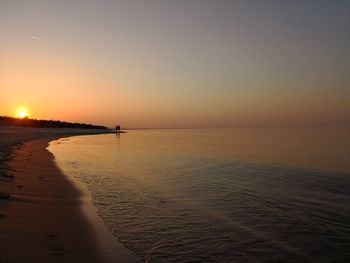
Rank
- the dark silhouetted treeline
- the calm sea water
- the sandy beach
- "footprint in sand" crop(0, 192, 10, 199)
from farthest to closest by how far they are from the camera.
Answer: the dark silhouetted treeline < "footprint in sand" crop(0, 192, 10, 199) < the calm sea water < the sandy beach

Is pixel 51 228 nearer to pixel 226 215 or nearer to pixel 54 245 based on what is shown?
pixel 54 245

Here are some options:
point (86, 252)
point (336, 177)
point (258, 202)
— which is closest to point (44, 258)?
point (86, 252)

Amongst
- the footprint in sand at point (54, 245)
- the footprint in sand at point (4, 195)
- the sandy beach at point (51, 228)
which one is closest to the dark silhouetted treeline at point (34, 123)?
the sandy beach at point (51, 228)

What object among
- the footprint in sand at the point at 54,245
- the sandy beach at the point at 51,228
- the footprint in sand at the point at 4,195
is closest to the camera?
the sandy beach at the point at 51,228

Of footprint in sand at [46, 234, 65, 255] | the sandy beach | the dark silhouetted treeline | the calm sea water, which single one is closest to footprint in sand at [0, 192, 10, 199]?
the sandy beach

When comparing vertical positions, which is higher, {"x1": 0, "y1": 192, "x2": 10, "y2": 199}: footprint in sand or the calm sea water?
{"x1": 0, "y1": 192, "x2": 10, "y2": 199}: footprint in sand

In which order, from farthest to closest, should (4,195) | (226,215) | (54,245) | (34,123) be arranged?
(34,123) → (226,215) → (4,195) → (54,245)

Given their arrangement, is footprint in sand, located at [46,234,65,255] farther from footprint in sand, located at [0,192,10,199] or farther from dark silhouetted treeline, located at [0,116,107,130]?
dark silhouetted treeline, located at [0,116,107,130]

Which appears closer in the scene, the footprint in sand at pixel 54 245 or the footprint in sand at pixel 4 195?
the footprint in sand at pixel 54 245

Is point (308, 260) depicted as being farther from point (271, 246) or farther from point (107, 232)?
point (107, 232)

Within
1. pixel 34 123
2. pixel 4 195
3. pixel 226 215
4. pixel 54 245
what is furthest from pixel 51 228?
pixel 34 123

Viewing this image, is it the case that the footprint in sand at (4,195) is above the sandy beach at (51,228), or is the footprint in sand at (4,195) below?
above

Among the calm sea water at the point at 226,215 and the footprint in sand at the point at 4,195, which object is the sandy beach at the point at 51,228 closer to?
the footprint in sand at the point at 4,195

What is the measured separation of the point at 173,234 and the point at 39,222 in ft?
10.2
